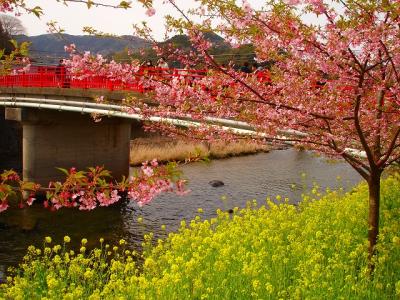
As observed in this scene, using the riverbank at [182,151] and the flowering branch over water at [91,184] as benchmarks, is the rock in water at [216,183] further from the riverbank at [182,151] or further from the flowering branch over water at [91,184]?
the flowering branch over water at [91,184]

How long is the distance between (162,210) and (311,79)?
1293cm

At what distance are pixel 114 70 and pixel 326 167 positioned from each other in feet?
81.0

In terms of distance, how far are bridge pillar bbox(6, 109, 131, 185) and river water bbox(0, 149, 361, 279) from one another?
3.58 meters

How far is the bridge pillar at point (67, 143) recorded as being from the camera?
934 inches

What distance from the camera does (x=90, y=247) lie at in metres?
14.8

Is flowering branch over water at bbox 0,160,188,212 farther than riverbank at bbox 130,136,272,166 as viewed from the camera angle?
No

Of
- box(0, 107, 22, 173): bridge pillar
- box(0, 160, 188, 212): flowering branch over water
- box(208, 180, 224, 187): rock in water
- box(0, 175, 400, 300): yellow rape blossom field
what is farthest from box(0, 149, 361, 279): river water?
box(0, 107, 22, 173): bridge pillar

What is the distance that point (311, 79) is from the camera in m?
6.84

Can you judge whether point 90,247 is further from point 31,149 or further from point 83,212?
point 31,149

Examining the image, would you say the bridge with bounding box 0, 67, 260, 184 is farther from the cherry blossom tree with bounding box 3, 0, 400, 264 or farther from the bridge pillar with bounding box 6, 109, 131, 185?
the cherry blossom tree with bounding box 3, 0, 400, 264

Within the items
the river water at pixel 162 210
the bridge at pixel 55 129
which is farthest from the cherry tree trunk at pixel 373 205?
the bridge at pixel 55 129

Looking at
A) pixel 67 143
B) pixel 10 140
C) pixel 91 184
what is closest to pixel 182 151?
pixel 67 143

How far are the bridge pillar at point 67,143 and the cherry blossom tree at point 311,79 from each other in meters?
17.3

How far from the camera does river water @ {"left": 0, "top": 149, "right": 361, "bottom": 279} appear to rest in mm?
16000
